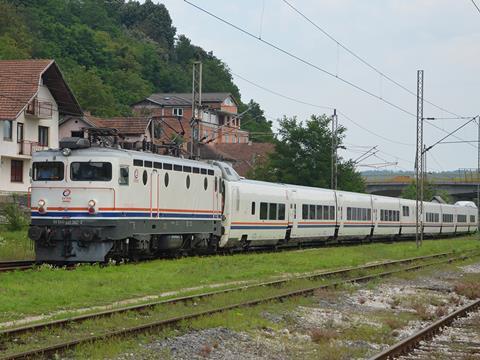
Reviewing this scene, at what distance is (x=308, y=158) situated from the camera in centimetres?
7725

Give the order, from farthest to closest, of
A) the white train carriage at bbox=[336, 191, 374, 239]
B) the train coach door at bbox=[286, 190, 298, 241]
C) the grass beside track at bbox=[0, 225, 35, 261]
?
the white train carriage at bbox=[336, 191, 374, 239] → the train coach door at bbox=[286, 190, 298, 241] → the grass beside track at bbox=[0, 225, 35, 261]

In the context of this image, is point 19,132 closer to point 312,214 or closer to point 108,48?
point 312,214

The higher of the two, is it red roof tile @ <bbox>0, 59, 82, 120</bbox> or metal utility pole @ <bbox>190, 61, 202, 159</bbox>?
red roof tile @ <bbox>0, 59, 82, 120</bbox>

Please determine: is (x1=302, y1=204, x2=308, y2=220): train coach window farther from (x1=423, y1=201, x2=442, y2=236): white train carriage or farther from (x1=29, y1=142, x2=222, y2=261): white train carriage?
(x1=423, y1=201, x2=442, y2=236): white train carriage

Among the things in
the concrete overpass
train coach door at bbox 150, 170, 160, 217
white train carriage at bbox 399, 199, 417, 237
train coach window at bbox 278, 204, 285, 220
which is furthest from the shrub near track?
the concrete overpass

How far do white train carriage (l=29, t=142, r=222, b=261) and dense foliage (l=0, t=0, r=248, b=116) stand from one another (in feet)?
241

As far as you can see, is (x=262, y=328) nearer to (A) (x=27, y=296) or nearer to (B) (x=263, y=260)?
(A) (x=27, y=296)

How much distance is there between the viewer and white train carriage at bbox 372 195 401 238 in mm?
49519

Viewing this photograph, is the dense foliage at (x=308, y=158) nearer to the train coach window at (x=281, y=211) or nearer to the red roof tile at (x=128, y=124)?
the red roof tile at (x=128, y=124)

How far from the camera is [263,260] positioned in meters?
28.0

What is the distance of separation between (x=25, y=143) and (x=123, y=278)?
38587mm

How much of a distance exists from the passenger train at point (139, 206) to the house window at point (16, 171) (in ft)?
85.0

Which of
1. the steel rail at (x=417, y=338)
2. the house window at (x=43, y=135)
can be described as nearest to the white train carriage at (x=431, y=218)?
the house window at (x=43, y=135)

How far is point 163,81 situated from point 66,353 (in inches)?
5824
